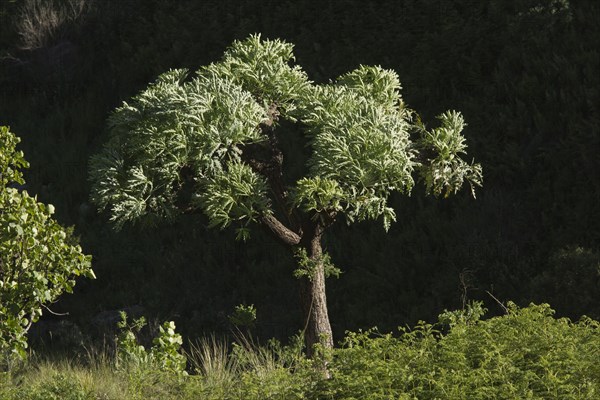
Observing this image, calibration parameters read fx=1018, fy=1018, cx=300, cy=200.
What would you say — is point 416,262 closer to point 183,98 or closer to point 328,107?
point 328,107

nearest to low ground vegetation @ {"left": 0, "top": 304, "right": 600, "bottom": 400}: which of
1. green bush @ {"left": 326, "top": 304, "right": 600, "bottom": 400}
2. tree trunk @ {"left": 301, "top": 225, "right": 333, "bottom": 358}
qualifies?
green bush @ {"left": 326, "top": 304, "right": 600, "bottom": 400}

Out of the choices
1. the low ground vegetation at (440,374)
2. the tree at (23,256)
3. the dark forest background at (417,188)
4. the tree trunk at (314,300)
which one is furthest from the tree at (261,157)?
the dark forest background at (417,188)

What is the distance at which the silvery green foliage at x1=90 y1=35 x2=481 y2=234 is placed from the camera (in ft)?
30.6

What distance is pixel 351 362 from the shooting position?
24.9 feet

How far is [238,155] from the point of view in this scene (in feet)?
32.1

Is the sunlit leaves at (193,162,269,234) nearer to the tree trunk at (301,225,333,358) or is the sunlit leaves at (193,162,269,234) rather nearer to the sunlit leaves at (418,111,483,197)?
the tree trunk at (301,225,333,358)

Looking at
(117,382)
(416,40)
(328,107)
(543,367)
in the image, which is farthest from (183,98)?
(416,40)

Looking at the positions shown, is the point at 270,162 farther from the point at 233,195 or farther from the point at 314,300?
the point at 314,300

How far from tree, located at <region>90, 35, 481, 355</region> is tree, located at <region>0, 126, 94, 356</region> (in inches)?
25.1

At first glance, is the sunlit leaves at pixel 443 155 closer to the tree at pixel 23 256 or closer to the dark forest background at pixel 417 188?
the dark forest background at pixel 417 188

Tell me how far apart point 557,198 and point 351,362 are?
8.16 m

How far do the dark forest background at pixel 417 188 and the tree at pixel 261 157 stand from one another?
347 cm

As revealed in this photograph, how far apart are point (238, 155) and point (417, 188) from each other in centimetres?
696

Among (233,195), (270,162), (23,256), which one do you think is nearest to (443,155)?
(270,162)
